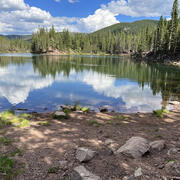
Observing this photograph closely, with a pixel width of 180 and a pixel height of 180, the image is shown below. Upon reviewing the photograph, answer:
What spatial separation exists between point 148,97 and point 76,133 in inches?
577

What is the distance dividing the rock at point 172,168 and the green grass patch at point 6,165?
514 centimetres

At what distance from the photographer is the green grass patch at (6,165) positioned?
571 centimetres

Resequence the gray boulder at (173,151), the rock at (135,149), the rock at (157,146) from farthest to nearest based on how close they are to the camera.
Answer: the rock at (157,146), the gray boulder at (173,151), the rock at (135,149)

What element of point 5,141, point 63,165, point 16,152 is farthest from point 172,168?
point 5,141

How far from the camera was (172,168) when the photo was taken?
19.4 feet

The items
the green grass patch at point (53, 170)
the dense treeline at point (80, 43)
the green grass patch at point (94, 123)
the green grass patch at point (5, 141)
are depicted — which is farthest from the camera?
the dense treeline at point (80, 43)

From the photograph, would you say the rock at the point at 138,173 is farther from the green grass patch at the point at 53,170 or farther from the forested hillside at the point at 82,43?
the forested hillside at the point at 82,43

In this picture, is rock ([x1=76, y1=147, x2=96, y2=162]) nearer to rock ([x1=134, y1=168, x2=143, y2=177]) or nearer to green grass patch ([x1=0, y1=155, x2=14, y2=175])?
rock ([x1=134, y1=168, x2=143, y2=177])

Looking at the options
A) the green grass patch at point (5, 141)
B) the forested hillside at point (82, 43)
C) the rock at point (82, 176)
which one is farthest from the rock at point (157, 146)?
the forested hillside at point (82, 43)

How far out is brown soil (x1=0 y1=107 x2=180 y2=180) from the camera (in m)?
5.94

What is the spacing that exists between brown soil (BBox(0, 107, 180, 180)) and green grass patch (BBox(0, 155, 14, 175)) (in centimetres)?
24

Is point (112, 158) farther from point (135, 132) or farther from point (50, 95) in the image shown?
point (50, 95)

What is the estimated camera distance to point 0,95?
2088cm

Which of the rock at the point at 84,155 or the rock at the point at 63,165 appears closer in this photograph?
the rock at the point at 63,165
